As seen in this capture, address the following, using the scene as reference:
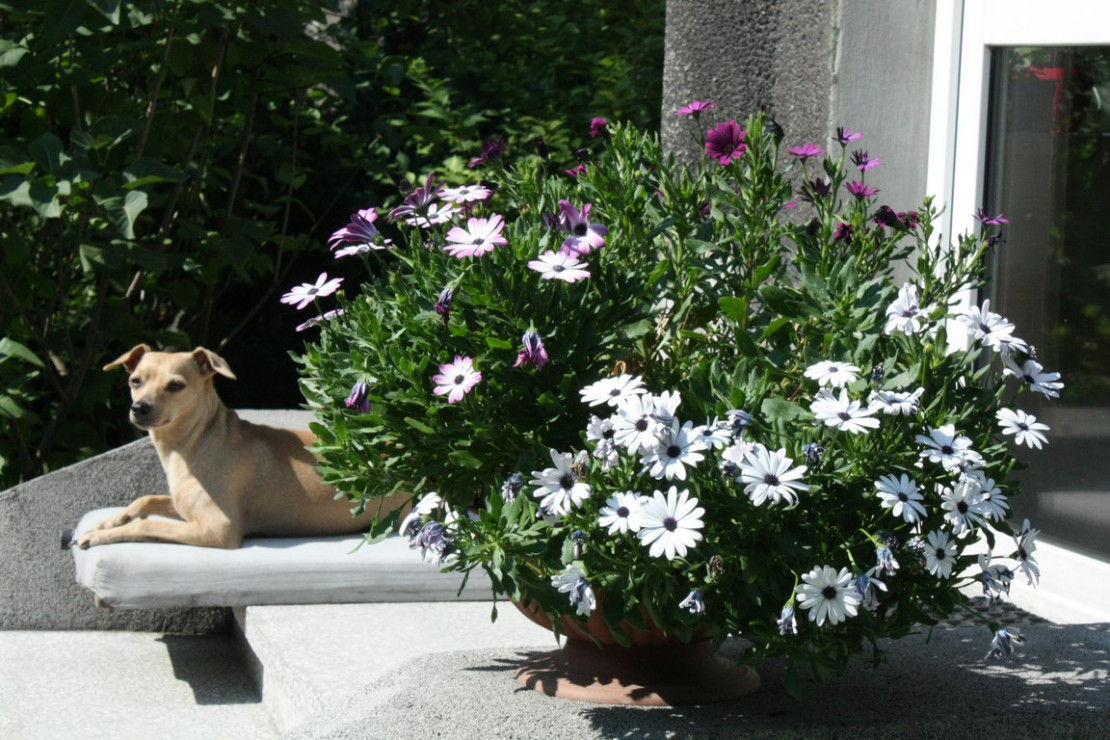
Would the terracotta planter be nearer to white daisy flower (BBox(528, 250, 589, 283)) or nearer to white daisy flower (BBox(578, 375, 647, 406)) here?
white daisy flower (BBox(578, 375, 647, 406))

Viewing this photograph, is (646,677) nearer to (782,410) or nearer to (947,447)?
(782,410)

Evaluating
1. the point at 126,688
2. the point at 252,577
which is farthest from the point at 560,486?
the point at 126,688

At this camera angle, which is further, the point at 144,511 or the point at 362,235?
the point at 144,511

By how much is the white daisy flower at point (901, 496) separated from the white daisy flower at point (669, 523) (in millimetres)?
310

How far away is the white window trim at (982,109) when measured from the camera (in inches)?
146

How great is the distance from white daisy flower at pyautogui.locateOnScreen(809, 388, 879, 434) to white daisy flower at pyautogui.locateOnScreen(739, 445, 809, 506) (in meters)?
0.09

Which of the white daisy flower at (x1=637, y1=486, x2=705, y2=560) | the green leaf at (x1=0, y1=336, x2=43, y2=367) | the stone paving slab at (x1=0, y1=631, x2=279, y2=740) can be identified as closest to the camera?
the white daisy flower at (x1=637, y1=486, x2=705, y2=560)

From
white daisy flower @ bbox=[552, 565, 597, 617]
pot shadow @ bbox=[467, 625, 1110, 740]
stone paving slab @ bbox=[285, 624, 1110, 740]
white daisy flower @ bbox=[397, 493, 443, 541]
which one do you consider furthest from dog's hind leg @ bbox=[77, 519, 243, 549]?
white daisy flower @ bbox=[552, 565, 597, 617]

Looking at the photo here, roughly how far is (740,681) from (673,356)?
73cm

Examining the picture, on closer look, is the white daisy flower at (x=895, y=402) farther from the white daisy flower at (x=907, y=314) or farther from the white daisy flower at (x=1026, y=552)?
the white daisy flower at (x=1026, y=552)

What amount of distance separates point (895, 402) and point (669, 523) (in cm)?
43

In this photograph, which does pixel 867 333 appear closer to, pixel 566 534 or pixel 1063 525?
pixel 566 534

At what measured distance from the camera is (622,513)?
7.38 feet

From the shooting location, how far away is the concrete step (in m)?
3.38
